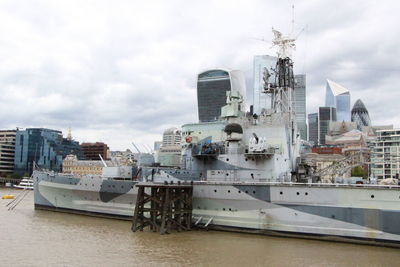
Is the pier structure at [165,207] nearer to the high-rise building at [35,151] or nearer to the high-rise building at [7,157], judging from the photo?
the high-rise building at [35,151]

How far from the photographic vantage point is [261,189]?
73.0 ft

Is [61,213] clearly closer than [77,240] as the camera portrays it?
No

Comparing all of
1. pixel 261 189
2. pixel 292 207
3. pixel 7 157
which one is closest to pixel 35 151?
pixel 7 157

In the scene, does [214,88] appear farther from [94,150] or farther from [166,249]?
[166,249]

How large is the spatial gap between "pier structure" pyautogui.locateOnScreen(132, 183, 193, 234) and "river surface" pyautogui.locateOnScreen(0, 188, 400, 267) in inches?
30.0

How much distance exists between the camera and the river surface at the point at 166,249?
1625cm

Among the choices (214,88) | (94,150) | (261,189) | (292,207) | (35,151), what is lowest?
(292,207)

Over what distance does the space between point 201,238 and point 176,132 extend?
16365 centimetres

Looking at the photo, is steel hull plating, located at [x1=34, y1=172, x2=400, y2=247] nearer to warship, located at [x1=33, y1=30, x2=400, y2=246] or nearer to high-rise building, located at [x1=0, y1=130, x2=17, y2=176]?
warship, located at [x1=33, y1=30, x2=400, y2=246]

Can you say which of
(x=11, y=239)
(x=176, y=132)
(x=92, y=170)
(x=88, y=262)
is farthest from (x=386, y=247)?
(x=176, y=132)

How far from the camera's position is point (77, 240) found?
20.3 meters

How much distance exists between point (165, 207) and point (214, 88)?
131 meters

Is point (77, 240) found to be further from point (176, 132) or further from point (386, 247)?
point (176, 132)

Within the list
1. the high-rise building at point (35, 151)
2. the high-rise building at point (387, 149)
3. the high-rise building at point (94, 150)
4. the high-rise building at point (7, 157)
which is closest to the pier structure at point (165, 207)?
the high-rise building at point (387, 149)
